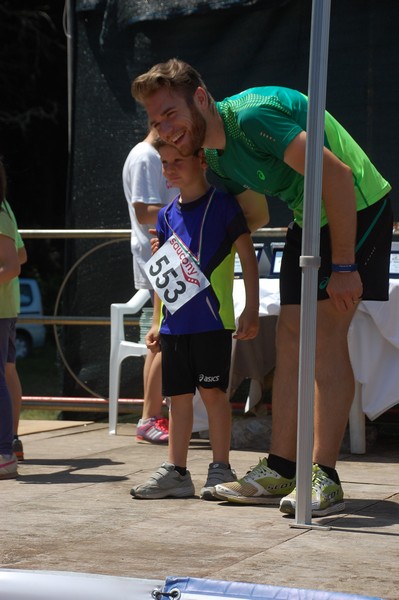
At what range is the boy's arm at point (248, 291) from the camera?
4.38 metres

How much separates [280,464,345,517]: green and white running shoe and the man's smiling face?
1240mm

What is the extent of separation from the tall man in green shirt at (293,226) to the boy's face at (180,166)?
0.71 feet

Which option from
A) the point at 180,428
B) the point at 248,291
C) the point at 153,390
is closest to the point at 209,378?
the point at 180,428

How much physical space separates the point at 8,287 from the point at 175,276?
1.02 meters

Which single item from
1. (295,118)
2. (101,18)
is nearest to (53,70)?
(101,18)

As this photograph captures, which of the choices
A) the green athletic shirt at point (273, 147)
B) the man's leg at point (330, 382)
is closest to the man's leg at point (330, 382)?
the man's leg at point (330, 382)

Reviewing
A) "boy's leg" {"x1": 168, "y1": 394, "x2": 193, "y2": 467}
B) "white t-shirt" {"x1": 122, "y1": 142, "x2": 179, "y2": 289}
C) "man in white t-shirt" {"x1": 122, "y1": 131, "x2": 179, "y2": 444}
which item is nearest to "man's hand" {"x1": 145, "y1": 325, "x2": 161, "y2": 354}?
"boy's leg" {"x1": 168, "y1": 394, "x2": 193, "y2": 467}

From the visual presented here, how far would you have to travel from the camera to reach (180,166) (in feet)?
14.5

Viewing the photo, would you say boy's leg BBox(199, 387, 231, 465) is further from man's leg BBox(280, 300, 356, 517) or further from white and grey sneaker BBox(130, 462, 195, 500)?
man's leg BBox(280, 300, 356, 517)

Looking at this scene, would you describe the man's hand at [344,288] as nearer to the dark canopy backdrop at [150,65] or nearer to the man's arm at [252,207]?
the man's arm at [252,207]

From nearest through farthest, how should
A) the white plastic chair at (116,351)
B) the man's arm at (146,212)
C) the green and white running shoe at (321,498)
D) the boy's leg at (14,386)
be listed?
the green and white running shoe at (321,498), the boy's leg at (14,386), the man's arm at (146,212), the white plastic chair at (116,351)

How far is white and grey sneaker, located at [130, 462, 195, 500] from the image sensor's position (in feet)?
14.3

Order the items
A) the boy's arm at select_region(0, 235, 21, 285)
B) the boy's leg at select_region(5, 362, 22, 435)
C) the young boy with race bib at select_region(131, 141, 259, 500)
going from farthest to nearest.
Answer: the boy's leg at select_region(5, 362, 22, 435) → the boy's arm at select_region(0, 235, 21, 285) → the young boy with race bib at select_region(131, 141, 259, 500)

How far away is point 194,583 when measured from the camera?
2.61 m
